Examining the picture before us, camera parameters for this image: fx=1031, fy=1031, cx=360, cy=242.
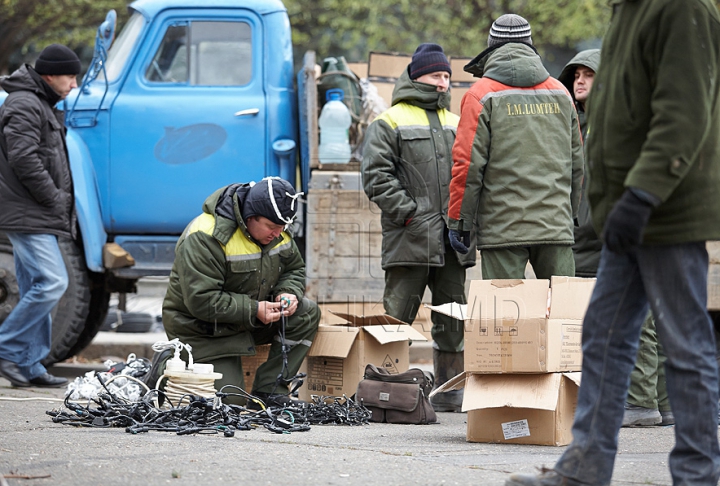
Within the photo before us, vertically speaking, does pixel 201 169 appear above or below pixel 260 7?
below

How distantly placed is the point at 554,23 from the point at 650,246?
41.3 feet

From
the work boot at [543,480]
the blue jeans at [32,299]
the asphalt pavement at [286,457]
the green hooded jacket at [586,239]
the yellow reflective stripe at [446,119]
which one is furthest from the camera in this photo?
the blue jeans at [32,299]

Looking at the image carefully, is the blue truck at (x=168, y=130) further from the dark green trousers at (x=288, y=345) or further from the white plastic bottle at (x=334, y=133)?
the dark green trousers at (x=288, y=345)

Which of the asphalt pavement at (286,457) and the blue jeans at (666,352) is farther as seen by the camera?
the asphalt pavement at (286,457)

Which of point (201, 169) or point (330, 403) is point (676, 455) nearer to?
point (330, 403)

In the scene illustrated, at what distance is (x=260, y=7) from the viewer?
7391mm

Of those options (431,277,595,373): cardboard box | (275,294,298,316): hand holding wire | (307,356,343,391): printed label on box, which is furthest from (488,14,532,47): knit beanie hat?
(307,356,343,391): printed label on box

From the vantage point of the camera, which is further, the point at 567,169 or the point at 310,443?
the point at 567,169

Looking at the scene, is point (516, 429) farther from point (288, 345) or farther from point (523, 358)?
point (288, 345)

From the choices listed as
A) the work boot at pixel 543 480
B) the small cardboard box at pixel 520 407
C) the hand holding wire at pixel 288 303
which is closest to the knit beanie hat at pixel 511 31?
the hand holding wire at pixel 288 303

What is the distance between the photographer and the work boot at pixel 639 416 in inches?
200

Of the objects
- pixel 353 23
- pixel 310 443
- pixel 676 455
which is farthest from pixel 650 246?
pixel 353 23

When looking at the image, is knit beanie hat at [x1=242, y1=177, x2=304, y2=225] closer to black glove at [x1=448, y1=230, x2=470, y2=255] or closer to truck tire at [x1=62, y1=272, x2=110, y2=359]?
black glove at [x1=448, y1=230, x2=470, y2=255]

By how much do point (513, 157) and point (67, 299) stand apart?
3505 mm
